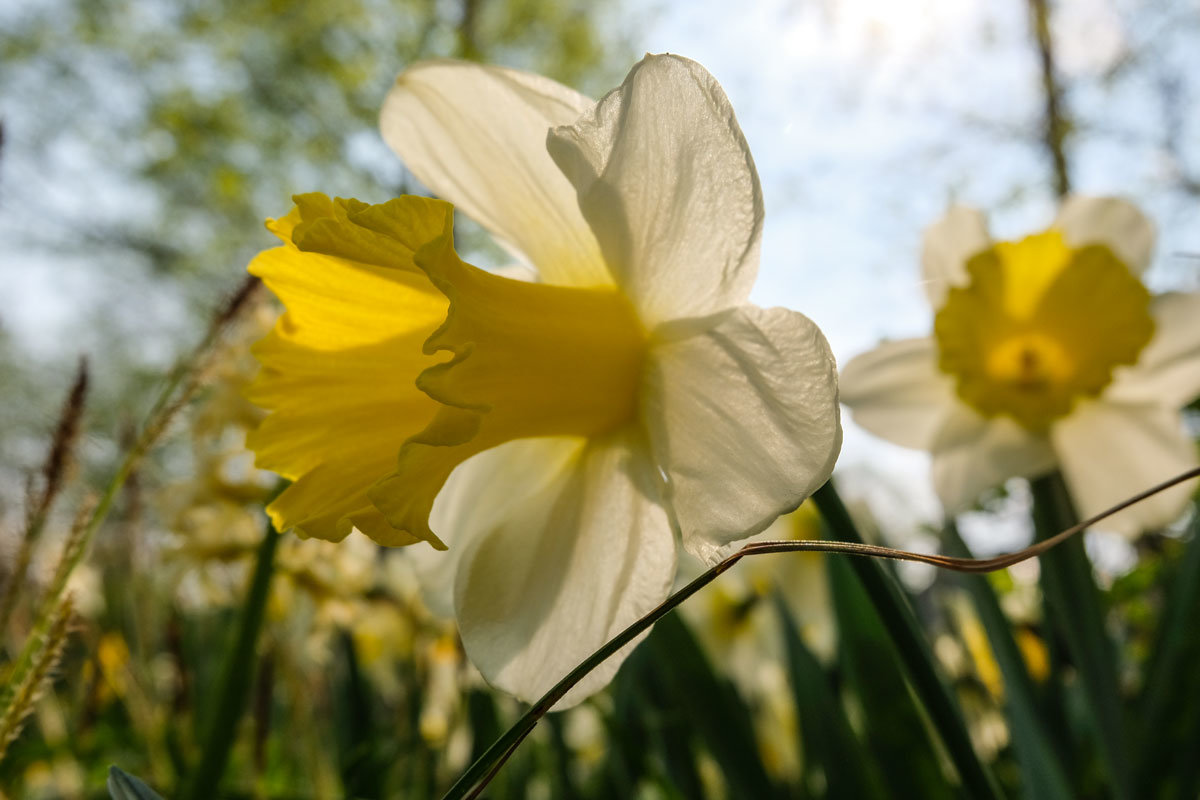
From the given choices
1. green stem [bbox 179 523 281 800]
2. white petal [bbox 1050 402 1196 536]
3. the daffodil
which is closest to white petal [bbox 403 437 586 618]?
the daffodil

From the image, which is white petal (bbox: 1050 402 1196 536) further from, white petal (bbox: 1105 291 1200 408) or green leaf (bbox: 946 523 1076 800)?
green leaf (bbox: 946 523 1076 800)

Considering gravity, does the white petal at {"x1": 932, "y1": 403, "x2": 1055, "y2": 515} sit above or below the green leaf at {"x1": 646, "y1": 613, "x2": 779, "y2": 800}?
above

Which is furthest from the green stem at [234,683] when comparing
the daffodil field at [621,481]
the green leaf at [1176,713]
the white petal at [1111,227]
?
the white petal at [1111,227]

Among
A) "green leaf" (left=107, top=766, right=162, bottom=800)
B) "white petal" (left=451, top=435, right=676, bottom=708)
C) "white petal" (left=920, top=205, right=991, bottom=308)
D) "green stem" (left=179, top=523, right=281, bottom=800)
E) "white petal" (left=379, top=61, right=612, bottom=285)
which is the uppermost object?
"white petal" (left=920, top=205, right=991, bottom=308)

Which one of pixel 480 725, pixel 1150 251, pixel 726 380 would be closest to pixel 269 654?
pixel 480 725

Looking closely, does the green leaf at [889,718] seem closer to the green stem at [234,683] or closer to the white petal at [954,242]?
the green stem at [234,683]

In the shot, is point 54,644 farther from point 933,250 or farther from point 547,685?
point 933,250
